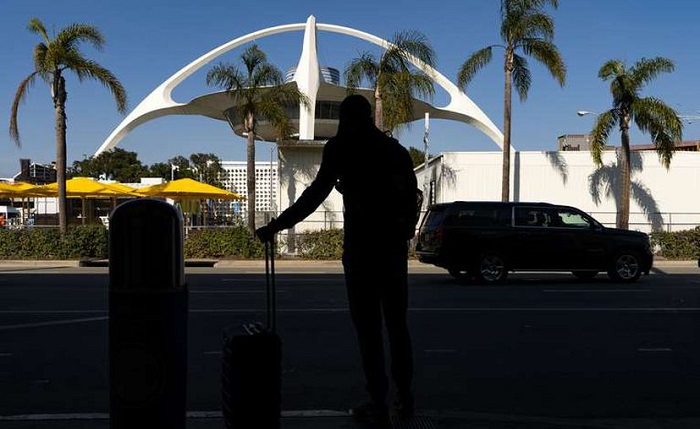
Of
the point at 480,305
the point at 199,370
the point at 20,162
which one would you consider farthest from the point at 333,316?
the point at 20,162

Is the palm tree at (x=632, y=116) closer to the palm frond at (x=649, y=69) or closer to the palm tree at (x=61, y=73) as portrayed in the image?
the palm frond at (x=649, y=69)

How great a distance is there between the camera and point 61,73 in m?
24.1

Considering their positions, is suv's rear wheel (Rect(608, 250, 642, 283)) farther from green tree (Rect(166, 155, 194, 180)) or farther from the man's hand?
green tree (Rect(166, 155, 194, 180))

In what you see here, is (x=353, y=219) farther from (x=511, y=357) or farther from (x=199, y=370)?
(x=511, y=357)

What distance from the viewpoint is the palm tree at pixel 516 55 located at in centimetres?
2442

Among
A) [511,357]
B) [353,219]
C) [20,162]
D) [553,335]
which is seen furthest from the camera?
[20,162]

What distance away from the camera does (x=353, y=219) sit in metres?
4.29

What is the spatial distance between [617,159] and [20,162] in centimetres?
7529

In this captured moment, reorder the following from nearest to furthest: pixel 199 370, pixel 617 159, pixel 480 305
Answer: pixel 199 370, pixel 480 305, pixel 617 159

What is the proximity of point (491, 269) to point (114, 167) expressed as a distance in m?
72.0

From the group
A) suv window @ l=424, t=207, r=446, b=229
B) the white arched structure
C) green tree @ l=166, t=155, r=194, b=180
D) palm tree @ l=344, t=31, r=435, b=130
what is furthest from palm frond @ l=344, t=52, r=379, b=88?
green tree @ l=166, t=155, r=194, b=180

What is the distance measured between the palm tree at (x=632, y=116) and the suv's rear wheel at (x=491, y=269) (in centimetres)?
1249

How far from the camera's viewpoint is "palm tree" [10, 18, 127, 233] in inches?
930

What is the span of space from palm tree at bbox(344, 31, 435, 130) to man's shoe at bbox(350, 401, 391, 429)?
21283mm
